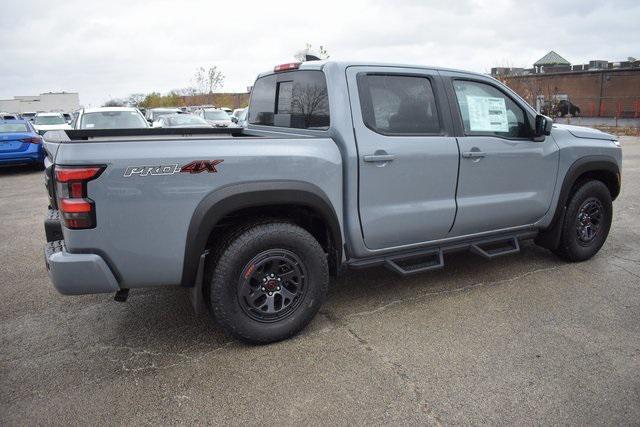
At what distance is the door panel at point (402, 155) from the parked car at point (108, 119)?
31.4 ft

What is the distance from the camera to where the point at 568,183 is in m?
4.70

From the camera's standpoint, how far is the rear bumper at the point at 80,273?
9.37 ft

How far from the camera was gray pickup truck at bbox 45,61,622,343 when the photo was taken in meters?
2.89

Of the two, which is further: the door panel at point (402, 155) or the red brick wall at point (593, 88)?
the red brick wall at point (593, 88)

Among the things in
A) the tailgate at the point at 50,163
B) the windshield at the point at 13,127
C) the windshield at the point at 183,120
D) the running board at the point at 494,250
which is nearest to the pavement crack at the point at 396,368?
the running board at the point at 494,250

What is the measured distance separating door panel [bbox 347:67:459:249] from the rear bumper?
68.0 inches

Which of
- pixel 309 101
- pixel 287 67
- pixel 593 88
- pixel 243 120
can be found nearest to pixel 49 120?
pixel 243 120

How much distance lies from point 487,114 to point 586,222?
1.73 metres

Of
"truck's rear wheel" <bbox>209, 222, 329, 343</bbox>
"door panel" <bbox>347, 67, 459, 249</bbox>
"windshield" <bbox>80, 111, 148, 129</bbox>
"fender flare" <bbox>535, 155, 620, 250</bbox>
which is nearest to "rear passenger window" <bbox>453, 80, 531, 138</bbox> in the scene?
"door panel" <bbox>347, 67, 459, 249</bbox>

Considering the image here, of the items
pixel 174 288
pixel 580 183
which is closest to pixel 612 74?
pixel 580 183

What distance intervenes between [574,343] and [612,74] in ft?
151

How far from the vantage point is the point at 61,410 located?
107 inches

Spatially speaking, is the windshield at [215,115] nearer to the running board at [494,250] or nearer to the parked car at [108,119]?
the parked car at [108,119]

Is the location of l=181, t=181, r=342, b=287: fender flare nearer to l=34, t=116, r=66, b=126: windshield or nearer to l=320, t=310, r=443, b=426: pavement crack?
l=320, t=310, r=443, b=426: pavement crack
